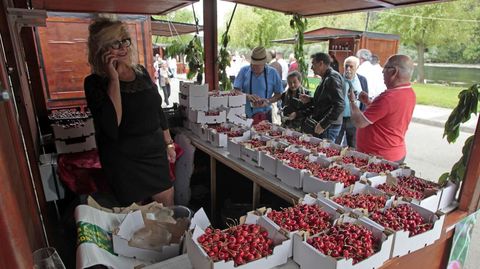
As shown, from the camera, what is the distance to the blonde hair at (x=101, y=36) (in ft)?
6.11

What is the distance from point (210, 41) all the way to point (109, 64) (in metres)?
2.60

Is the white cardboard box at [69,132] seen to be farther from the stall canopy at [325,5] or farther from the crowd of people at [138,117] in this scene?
the stall canopy at [325,5]

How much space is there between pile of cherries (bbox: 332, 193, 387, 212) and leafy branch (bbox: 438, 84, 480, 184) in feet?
1.95

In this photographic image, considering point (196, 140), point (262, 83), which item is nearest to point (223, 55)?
point (262, 83)

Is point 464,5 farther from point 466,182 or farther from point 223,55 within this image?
point 466,182

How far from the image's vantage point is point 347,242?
1.34 m

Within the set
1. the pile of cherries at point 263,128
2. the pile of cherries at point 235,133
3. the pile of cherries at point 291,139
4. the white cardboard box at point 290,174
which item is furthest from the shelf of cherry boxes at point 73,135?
the white cardboard box at point 290,174

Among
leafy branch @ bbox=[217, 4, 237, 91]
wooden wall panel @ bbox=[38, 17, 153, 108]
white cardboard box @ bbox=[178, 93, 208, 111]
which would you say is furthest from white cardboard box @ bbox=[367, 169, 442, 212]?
wooden wall panel @ bbox=[38, 17, 153, 108]

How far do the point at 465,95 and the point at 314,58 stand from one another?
182 cm

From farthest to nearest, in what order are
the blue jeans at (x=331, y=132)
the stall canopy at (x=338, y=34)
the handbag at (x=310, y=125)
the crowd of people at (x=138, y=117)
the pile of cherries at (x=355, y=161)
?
the stall canopy at (x=338, y=34), the blue jeans at (x=331, y=132), the handbag at (x=310, y=125), the pile of cherries at (x=355, y=161), the crowd of people at (x=138, y=117)

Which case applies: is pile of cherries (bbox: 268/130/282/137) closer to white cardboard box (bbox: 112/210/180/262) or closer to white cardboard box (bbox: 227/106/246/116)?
white cardboard box (bbox: 227/106/246/116)

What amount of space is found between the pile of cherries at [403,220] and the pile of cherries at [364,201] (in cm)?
7

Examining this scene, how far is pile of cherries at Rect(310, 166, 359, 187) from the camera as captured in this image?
1.94 metres

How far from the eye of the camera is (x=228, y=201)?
316 cm
